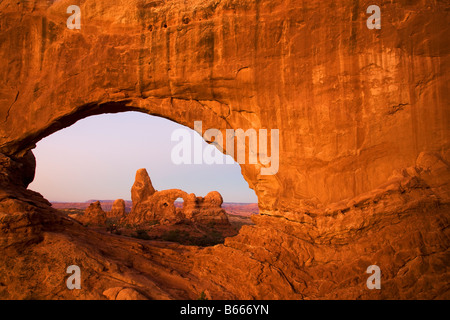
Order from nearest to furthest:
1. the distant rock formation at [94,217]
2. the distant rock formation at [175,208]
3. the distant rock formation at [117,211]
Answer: the distant rock formation at [94,217], the distant rock formation at [175,208], the distant rock formation at [117,211]

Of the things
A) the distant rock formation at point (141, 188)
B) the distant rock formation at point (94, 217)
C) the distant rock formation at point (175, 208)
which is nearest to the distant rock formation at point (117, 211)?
the distant rock formation at point (141, 188)

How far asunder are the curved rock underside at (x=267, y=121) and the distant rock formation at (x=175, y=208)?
1908cm

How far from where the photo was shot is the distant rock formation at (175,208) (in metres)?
29.8

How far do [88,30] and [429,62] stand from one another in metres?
9.89

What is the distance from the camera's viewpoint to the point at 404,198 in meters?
7.73

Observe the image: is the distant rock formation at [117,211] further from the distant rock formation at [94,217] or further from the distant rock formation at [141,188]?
the distant rock formation at [94,217]

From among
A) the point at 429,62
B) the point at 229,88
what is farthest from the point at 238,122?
the point at 429,62

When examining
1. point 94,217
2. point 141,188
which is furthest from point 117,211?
point 94,217

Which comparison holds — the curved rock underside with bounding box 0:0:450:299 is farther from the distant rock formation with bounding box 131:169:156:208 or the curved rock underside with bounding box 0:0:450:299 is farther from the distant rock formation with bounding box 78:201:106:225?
the distant rock formation with bounding box 131:169:156:208

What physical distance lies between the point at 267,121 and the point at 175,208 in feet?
76.3

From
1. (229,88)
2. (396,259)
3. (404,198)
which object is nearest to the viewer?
(396,259)

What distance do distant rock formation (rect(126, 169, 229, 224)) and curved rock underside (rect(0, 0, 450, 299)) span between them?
1908 cm
